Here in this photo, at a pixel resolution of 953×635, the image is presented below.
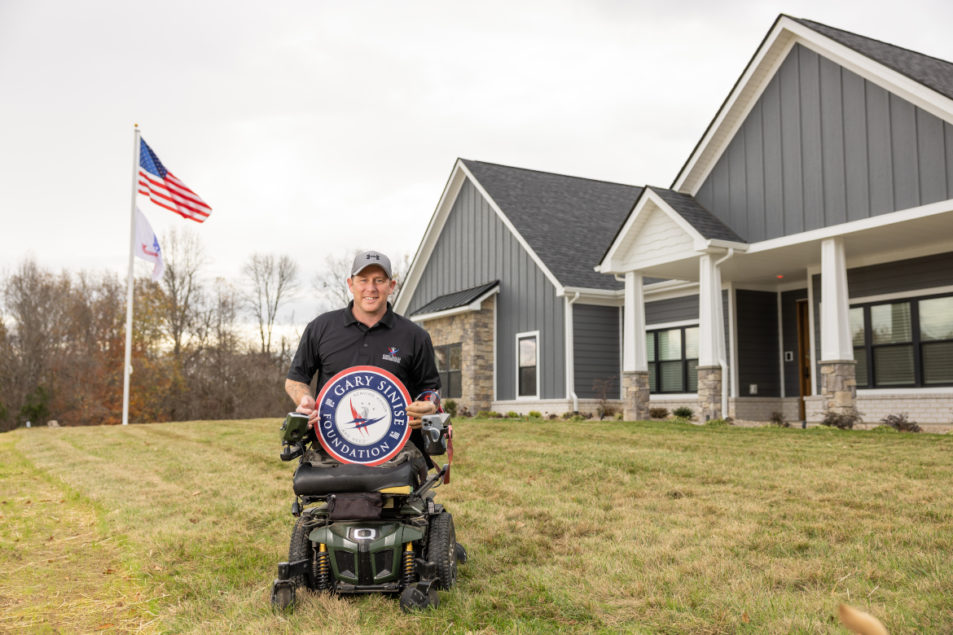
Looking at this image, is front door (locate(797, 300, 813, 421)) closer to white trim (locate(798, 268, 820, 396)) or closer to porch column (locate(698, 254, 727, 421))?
white trim (locate(798, 268, 820, 396))

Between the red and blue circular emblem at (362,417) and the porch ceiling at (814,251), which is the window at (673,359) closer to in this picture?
the porch ceiling at (814,251)

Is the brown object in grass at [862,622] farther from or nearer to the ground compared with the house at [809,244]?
nearer to the ground

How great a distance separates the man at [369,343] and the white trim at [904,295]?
11603mm

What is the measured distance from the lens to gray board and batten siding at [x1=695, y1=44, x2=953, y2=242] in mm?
11805

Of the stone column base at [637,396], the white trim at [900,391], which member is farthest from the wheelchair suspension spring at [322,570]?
the stone column base at [637,396]

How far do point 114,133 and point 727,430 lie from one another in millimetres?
19883

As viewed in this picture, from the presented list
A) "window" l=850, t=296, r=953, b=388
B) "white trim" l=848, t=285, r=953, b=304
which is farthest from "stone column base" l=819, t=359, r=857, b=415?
"white trim" l=848, t=285, r=953, b=304

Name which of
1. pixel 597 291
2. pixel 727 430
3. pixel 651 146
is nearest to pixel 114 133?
pixel 597 291

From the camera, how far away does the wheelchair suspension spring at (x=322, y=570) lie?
13.2 feet

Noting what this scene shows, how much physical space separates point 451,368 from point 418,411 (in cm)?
1812

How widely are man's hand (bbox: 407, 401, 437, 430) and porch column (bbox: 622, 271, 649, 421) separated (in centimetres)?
1191

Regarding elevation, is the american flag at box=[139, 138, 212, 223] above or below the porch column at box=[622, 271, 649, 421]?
above

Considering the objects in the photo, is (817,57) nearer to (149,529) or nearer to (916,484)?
(916,484)

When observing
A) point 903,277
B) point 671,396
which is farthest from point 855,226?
point 671,396
